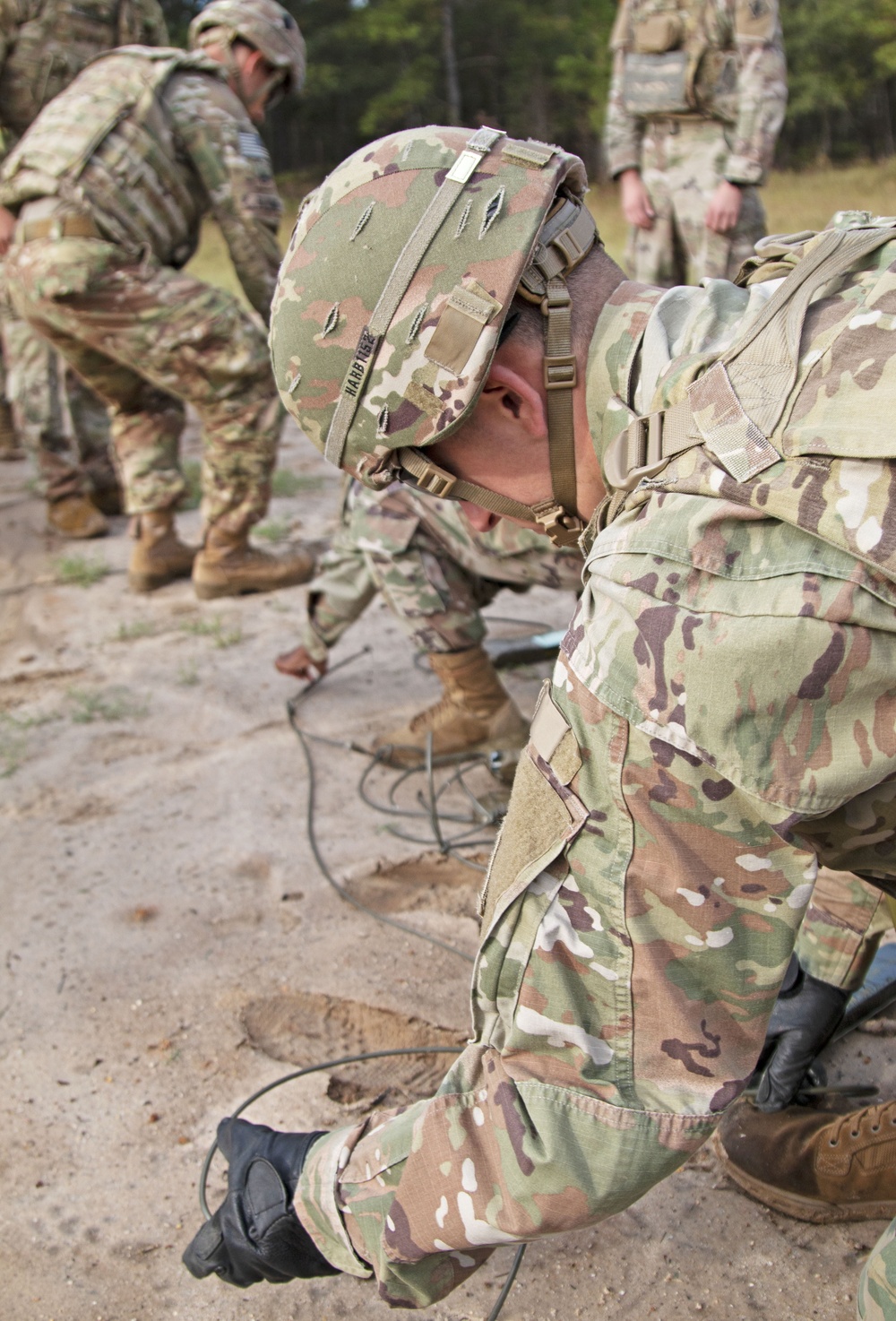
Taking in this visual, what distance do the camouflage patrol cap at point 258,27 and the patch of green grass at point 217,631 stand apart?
6.91 feet

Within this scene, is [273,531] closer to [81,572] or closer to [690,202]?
[81,572]

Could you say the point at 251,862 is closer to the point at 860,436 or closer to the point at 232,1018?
the point at 232,1018

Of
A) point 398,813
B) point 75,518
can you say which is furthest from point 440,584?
point 75,518

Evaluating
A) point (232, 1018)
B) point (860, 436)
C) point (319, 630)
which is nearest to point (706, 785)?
point (860, 436)

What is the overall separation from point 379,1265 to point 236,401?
355 centimetres

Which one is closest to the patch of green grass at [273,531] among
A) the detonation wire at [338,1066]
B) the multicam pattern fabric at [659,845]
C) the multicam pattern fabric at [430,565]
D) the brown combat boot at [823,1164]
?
the multicam pattern fabric at [430,565]

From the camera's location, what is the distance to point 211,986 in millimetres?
2387

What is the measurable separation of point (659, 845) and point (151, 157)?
3.86m

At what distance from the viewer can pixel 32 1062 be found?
220 centimetres

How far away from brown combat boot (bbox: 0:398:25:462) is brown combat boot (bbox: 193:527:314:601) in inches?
117

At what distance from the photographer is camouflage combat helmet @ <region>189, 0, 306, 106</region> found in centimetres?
416

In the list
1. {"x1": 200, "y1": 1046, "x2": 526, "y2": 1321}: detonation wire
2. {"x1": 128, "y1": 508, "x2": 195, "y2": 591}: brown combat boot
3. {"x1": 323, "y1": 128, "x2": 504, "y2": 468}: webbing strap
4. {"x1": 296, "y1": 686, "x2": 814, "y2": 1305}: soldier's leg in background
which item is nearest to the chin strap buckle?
{"x1": 323, "y1": 128, "x2": 504, "y2": 468}: webbing strap

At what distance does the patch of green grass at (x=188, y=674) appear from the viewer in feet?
12.4

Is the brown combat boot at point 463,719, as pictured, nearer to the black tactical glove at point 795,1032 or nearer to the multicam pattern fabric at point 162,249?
the black tactical glove at point 795,1032
